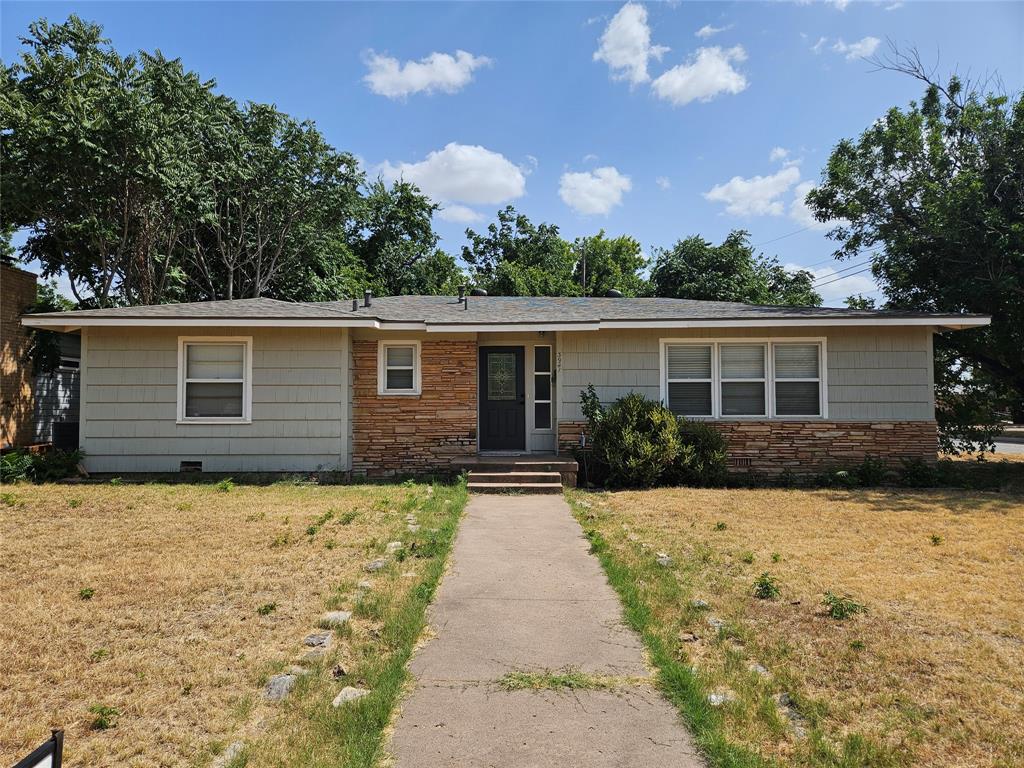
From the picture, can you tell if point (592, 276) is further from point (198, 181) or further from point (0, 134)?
point (0, 134)

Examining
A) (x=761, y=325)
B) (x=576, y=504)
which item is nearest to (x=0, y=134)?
(x=576, y=504)

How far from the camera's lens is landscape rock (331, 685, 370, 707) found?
292 cm

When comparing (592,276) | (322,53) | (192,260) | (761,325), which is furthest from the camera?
(592,276)

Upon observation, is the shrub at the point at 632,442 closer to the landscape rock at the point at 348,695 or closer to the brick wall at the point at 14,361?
the landscape rock at the point at 348,695

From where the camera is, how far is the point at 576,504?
826 cm

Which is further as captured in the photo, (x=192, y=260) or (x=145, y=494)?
(x=192, y=260)

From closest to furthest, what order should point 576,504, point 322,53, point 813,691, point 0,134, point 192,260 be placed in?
point 813,691, point 576,504, point 322,53, point 0,134, point 192,260

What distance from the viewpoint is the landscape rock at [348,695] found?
9.57 feet

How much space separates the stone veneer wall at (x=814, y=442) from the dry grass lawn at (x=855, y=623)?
9.26ft

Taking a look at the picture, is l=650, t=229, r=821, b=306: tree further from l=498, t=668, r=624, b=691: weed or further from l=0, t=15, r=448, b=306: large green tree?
l=498, t=668, r=624, b=691: weed

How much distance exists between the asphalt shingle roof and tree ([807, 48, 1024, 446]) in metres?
2.39

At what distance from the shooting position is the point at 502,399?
11.4m

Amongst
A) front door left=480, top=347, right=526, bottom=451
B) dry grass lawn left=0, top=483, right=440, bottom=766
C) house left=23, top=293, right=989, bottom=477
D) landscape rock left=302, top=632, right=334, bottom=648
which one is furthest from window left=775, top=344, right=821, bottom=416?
landscape rock left=302, top=632, right=334, bottom=648

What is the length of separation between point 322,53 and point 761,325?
1026 centimetres
